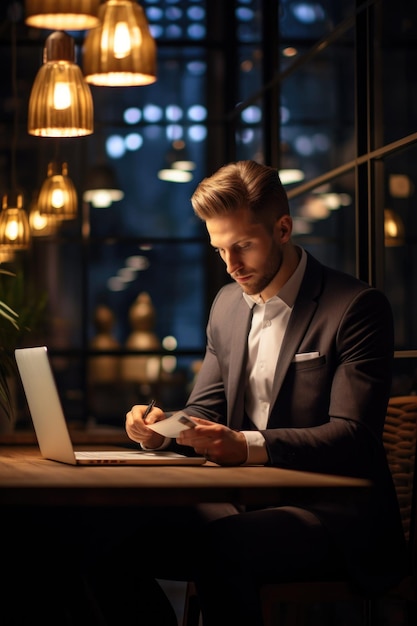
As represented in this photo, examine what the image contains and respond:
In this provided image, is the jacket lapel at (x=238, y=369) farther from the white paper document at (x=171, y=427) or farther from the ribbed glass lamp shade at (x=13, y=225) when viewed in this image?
the ribbed glass lamp shade at (x=13, y=225)

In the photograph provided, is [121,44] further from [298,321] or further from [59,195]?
[59,195]

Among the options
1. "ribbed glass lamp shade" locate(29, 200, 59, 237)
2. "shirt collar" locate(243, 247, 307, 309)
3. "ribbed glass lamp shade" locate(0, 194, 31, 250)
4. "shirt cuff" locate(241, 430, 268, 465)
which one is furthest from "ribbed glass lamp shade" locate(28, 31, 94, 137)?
"ribbed glass lamp shade" locate(29, 200, 59, 237)

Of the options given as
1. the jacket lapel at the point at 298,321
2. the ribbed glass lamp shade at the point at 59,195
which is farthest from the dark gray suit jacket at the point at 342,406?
the ribbed glass lamp shade at the point at 59,195

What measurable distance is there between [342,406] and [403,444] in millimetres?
586

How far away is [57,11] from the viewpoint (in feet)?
12.0

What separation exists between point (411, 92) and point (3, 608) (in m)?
10.1

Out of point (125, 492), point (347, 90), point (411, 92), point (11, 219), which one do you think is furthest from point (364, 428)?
point (411, 92)

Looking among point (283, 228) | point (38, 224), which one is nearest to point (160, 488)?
point (283, 228)

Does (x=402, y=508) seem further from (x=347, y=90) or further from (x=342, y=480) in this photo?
(x=347, y=90)

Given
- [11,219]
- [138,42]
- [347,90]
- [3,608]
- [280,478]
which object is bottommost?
[3,608]

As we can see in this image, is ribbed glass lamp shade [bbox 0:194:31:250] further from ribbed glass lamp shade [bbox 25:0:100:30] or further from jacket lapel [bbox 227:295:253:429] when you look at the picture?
jacket lapel [bbox 227:295:253:429]

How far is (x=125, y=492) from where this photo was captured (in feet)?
7.49

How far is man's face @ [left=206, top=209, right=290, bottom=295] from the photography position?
3.22 meters

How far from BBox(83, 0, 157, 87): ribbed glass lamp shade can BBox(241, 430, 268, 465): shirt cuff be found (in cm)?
172
